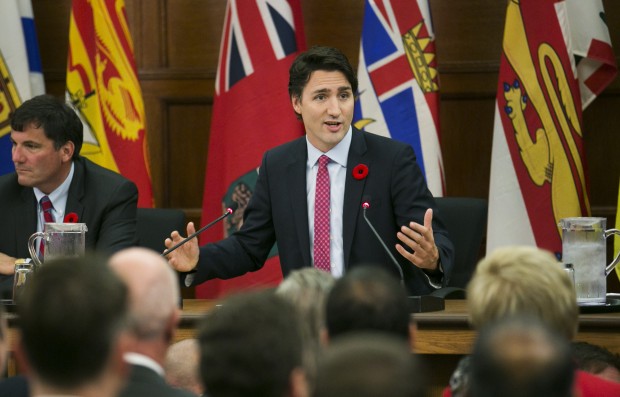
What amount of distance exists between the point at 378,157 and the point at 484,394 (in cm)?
261

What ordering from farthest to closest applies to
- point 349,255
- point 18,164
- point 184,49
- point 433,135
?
point 184,49, point 433,135, point 18,164, point 349,255

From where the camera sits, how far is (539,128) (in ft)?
15.5

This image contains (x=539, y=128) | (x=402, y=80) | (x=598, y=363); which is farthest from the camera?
(x=402, y=80)

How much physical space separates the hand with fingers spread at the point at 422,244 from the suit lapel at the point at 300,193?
48cm

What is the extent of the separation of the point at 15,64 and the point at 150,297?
3.55m

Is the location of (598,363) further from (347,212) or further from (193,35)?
(193,35)

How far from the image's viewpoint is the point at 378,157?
3861 mm

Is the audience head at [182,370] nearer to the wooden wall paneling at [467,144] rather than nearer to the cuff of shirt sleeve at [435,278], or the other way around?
the cuff of shirt sleeve at [435,278]

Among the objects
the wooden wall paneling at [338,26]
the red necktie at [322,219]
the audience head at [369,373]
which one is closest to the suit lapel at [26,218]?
the red necktie at [322,219]

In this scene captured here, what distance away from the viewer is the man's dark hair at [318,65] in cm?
389

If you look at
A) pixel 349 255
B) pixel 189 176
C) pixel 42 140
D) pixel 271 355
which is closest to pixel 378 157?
pixel 349 255

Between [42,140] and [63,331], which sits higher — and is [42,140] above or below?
above

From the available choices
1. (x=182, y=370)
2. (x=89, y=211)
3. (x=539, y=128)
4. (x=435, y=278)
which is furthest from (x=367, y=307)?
(x=539, y=128)

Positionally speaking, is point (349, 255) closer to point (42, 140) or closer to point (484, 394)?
point (42, 140)
